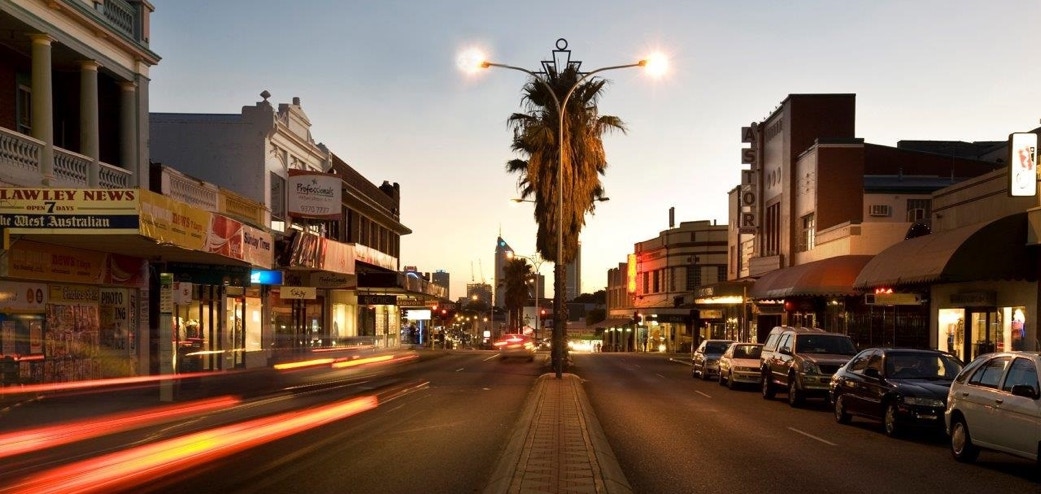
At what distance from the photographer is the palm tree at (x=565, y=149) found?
3844cm

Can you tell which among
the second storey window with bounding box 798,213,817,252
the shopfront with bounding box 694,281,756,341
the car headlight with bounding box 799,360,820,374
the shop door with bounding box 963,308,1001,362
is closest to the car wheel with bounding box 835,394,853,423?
the car headlight with bounding box 799,360,820,374

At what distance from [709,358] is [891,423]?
1984 cm

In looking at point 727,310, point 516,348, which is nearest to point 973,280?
point 516,348

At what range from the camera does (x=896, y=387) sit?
17.3 meters

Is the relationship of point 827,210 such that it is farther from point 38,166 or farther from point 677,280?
point 677,280

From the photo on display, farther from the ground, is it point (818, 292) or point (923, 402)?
point (818, 292)

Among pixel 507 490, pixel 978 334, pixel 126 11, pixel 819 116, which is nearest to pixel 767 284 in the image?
pixel 819 116

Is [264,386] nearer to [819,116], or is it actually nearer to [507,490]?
[507,490]

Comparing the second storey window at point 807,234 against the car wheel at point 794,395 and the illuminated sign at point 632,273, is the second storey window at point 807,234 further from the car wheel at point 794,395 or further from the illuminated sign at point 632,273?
the illuminated sign at point 632,273

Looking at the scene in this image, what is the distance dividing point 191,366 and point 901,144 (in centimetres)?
5078

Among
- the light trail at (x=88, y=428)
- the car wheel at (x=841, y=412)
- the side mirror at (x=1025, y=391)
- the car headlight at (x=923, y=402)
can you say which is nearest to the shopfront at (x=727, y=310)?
the car wheel at (x=841, y=412)

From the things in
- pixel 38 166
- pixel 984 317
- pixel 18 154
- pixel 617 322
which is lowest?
pixel 617 322

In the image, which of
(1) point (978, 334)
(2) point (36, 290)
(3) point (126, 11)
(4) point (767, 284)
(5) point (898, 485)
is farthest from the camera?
(4) point (767, 284)

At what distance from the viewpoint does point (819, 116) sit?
47.7 meters
